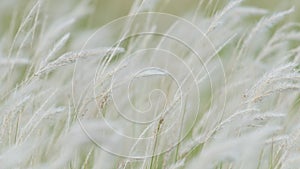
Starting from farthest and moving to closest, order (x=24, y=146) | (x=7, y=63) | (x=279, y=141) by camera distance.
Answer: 1. (x=7, y=63)
2. (x=279, y=141)
3. (x=24, y=146)

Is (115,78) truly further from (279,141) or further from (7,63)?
(279,141)

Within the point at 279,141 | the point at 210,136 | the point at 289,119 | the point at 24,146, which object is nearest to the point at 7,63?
the point at 24,146

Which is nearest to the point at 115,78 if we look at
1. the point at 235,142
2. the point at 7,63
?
the point at 7,63

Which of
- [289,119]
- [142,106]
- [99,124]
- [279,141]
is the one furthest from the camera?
[289,119]

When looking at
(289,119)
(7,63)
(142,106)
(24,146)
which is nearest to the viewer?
(24,146)

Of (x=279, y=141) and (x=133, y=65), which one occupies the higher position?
(x=133, y=65)

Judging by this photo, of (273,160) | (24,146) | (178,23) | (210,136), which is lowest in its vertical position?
(273,160)

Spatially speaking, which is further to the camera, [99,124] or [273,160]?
[273,160]

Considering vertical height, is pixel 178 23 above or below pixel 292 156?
above

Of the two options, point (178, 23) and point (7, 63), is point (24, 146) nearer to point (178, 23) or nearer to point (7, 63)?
point (7, 63)
